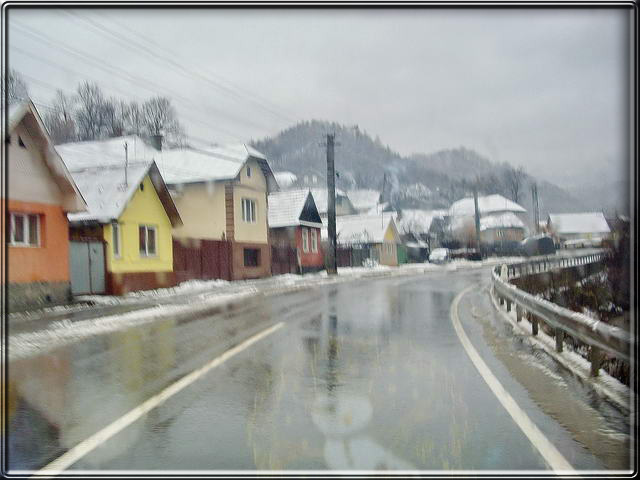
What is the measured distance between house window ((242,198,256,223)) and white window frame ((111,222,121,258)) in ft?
39.7

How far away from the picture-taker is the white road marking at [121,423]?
16.2 ft

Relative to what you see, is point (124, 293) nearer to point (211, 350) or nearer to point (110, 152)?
point (110, 152)

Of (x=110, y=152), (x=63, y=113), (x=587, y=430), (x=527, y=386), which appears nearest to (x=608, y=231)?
(x=527, y=386)

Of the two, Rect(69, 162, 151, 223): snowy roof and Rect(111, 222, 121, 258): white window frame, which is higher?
Rect(69, 162, 151, 223): snowy roof

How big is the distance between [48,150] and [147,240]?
7.85 metres


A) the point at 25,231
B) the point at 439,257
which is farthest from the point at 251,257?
the point at 439,257

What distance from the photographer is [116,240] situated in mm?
23922

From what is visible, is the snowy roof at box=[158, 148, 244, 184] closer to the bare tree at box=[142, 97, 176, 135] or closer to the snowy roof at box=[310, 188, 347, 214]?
the bare tree at box=[142, 97, 176, 135]

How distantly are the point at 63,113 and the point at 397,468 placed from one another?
1108 inches

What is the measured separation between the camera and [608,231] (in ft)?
65.6

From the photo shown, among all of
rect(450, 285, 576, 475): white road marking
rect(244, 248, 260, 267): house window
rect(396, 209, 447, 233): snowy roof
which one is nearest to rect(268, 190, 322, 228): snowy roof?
rect(244, 248, 260, 267): house window

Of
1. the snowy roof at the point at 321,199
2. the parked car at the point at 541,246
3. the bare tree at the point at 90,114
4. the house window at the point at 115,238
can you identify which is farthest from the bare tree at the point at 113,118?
the parked car at the point at 541,246

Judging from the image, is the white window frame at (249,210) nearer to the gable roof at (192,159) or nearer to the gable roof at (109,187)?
the gable roof at (192,159)

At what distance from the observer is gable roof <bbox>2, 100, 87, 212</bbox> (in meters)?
17.1
